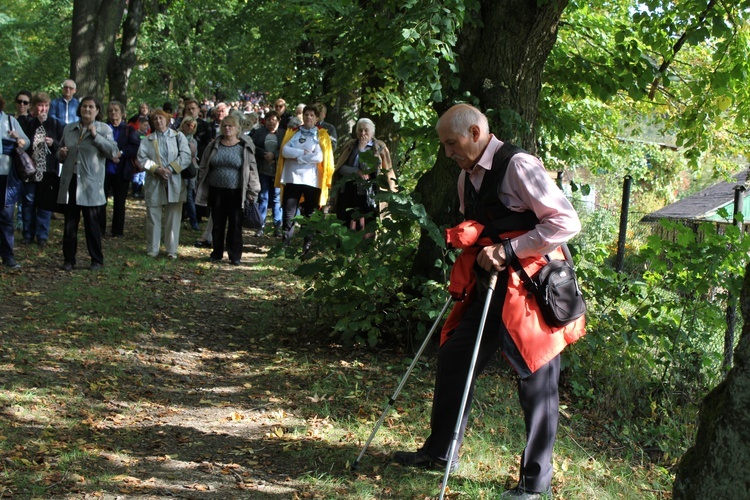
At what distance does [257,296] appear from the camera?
10.0 metres

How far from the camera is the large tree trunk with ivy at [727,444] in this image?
3152 millimetres

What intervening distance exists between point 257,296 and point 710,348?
199 inches

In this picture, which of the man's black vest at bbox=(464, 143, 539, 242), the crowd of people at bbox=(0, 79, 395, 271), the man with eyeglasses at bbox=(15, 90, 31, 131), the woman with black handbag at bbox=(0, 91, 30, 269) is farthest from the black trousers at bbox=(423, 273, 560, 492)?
the man with eyeglasses at bbox=(15, 90, 31, 131)

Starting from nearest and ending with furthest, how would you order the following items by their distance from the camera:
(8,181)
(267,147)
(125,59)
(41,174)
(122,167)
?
(8,181), (41,174), (122,167), (267,147), (125,59)

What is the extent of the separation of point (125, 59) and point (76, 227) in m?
13.3

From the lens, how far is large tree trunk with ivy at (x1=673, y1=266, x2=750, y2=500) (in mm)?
3152

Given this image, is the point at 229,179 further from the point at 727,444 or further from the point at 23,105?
the point at 727,444

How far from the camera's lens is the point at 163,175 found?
1155cm

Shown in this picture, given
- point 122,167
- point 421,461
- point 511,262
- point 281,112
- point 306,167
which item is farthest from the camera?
point 281,112

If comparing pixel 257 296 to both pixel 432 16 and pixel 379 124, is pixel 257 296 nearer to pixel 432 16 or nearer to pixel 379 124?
pixel 432 16

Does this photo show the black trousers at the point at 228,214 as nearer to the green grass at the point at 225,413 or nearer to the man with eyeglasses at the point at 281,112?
the green grass at the point at 225,413

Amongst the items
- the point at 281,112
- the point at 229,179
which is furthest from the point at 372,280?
the point at 281,112

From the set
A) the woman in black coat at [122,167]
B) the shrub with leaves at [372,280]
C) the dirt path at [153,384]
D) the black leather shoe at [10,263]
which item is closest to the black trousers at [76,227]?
the dirt path at [153,384]

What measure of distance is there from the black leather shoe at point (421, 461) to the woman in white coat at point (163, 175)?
749cm
